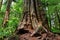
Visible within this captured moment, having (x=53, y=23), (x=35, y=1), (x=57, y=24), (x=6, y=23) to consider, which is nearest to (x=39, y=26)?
(x=35, y=1)

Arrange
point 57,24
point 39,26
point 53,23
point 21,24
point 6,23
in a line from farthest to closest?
point 53,23, point 57,24, point 6,23, point 21,24, point 39,26

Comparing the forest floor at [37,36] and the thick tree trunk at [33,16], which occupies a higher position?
the thick tree trunk at [33,16]

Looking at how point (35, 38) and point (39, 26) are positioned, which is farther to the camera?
point (39, 26)

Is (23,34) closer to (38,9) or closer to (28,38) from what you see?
(28,38)

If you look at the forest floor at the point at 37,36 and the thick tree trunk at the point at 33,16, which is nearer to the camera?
the forest floor at the point at 37,36

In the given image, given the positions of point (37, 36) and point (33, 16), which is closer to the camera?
point (37, 36)

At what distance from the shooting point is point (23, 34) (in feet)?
21.0

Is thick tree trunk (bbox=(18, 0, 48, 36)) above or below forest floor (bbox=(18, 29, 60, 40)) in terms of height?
above

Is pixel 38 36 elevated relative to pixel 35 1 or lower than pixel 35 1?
lower

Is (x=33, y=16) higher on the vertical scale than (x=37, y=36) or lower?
higher

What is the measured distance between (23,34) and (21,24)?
1.87 feet

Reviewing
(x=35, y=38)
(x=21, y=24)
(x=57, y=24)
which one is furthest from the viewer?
(x=57, y=24)

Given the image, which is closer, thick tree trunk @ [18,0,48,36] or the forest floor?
the forest floor

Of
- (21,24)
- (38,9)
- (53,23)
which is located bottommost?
(53,23)
